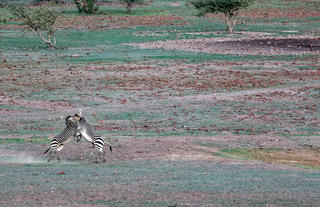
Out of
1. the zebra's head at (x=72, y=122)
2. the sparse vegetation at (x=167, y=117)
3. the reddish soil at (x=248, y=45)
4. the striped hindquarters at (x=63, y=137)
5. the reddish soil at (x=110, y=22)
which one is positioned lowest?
the reddish soil at (x=110, y=22)

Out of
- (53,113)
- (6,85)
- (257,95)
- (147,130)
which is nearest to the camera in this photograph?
(147,130)

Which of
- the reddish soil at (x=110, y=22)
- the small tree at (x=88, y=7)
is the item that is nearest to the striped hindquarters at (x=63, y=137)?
the reddish soil at (x=110, y=22)

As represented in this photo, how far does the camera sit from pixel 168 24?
176 feet

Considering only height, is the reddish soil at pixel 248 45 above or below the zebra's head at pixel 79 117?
below

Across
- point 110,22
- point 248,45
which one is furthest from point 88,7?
point 248,45

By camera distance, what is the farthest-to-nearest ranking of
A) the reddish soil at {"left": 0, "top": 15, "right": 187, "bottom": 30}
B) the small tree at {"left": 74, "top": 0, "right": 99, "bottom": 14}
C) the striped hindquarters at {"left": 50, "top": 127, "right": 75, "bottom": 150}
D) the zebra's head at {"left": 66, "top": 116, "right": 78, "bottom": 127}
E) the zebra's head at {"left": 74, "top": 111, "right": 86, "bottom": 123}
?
Result: the small tree at {"left": 74, "top": 0, "right": 99, "bottom": 14} → the reddish soil at {"left": 0, "top": 15, "right": 187, "bottom": 30} → the striped hindquarters at {"left": 50, "top": 127, "right": 75, "bottom": 150} → the zebra's head at {"left": 66, "top": 116, "right": 78, "bottom": 127} → the zebra's head at {"left": 74, "top": 111, "right": 86, "bottom": 123}

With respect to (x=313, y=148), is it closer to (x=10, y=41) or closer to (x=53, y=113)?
(x=53, y=113)

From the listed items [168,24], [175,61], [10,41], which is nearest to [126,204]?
[175,61]

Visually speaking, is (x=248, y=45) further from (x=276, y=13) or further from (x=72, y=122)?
(x=276, y=13)

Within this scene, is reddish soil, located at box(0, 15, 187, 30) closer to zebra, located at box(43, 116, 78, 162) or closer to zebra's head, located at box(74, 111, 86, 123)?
zebra, located at box(43, 116, 78, 162)

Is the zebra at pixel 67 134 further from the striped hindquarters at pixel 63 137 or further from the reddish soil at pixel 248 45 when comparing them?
the reddish soil at pixel 248 45

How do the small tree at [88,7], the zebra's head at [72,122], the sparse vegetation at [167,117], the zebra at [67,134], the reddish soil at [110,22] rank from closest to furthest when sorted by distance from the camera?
the sparse vegetation at [167,117]
the zebra's head at [72,122]
the zebra at [67,134]
the reddish soil at [110,22]
the small tree at [88,7]

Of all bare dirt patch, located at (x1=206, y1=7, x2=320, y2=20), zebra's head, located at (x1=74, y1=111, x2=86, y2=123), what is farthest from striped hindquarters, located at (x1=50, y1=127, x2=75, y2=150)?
bare dirt patch, located at (x1=206, y1=7, x2=320, y2=20)

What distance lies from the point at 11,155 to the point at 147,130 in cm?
452
